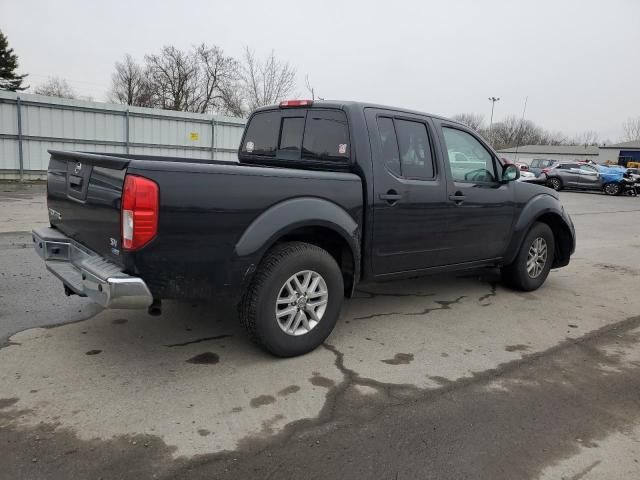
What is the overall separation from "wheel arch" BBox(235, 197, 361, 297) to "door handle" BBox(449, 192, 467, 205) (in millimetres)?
1198

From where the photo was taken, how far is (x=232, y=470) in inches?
98.0

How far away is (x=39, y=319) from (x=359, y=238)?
275cm

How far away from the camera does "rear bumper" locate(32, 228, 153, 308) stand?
3.03 meters

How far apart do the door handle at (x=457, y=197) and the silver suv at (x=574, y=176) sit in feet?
84.2

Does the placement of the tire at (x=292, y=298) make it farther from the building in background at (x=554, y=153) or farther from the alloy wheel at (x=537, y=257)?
the building in background at (x=554, y=153)

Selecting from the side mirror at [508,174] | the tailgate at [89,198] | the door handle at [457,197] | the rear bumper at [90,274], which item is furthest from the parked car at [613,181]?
the rear bumper at [90,274]

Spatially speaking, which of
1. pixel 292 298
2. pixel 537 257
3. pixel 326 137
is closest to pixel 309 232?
pixel 292 298

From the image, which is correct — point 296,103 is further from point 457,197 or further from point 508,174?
point 508,174

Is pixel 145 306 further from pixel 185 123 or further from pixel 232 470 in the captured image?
pixel 185 123

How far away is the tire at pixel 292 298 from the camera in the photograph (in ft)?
11.6

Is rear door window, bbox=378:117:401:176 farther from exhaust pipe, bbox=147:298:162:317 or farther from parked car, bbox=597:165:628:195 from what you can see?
parked car, bbox=597:165:628:195

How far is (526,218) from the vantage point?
554 centimetres

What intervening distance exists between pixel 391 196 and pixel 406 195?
181mm

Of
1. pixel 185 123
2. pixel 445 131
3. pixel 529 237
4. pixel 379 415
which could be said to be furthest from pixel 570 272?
pixel 185 123
